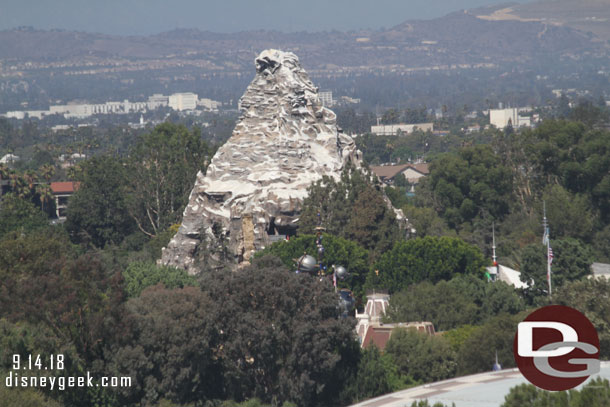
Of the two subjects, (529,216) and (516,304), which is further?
(529,216)

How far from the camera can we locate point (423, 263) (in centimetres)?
4734

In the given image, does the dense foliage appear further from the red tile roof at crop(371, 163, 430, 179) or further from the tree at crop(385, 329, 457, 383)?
the red tile roof at crop(371, 163, 430, 179)

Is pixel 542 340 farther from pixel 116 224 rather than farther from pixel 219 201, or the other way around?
pixel 116 224

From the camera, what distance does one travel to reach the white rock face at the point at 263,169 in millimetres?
52750

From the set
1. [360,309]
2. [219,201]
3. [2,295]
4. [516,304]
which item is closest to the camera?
[2,295]

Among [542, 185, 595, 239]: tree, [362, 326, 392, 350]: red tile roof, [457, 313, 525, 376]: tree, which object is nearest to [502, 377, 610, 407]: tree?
[457, 313, 525, 376]: tree

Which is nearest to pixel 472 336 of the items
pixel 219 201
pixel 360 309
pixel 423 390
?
Result: pixel 423 390

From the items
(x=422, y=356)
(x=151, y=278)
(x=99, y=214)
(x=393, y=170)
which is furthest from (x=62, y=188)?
(x=422, y=356)

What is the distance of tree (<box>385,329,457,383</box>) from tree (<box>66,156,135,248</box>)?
1417 inches

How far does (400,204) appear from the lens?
68.3m

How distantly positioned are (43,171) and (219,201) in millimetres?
54101

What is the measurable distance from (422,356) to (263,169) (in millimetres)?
21069

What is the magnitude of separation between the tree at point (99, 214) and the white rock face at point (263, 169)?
615 inches

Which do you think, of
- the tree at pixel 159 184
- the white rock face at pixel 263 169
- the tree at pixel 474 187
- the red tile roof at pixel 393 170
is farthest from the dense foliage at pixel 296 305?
the red tile roof at pixel 393 170
